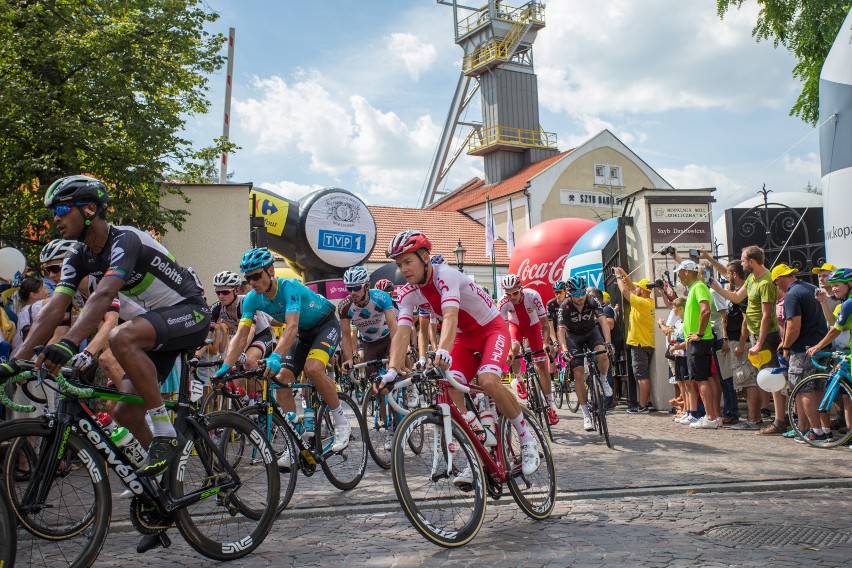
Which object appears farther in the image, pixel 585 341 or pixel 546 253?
pixel 546 253

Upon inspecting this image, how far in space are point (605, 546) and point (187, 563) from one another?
2535 millimetres

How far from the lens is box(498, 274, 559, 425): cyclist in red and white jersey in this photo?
10.2 m

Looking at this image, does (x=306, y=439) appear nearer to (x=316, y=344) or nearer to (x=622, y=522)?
(x=316, y=344)

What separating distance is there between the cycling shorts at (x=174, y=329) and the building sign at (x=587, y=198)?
41.4 metres

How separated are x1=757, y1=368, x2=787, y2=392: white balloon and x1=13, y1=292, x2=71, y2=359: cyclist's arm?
8246mm

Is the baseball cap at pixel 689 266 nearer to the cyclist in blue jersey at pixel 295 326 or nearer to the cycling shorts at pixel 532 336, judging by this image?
the cycling shorts at pixel 532 336

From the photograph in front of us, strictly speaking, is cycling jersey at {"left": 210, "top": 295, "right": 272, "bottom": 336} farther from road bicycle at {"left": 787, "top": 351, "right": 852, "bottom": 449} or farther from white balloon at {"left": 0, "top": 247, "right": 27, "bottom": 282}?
road bicycle at {"left": 787, "top": 351, "right": 852, "bottom": 449}

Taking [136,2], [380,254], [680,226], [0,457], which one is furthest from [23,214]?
[380,254]

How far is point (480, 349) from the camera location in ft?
20.4

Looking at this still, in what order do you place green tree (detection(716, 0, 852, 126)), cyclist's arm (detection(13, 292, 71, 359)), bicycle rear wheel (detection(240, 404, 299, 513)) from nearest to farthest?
cyclist's arm (detection(13, 292, 71, 359)) → bicycle rear wheel (detection(240, 404, 299, 513)) → green tree (detection(716, 0, 852, 126))

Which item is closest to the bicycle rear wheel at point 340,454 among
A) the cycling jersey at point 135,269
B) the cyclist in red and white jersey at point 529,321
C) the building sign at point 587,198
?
the cycling jersey at point 135,269

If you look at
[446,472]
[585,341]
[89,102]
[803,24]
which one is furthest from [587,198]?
[446,472]

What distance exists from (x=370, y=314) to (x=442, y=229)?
36.6 m

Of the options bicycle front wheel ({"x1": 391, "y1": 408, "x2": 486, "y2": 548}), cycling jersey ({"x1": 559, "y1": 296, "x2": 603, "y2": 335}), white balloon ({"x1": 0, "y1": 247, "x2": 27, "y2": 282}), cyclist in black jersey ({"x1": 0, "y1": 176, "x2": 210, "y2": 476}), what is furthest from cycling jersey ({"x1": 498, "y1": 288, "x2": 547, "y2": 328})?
white balloon ({"x1": 0, "y1": 247, "x2": 27, "y2": 282})
